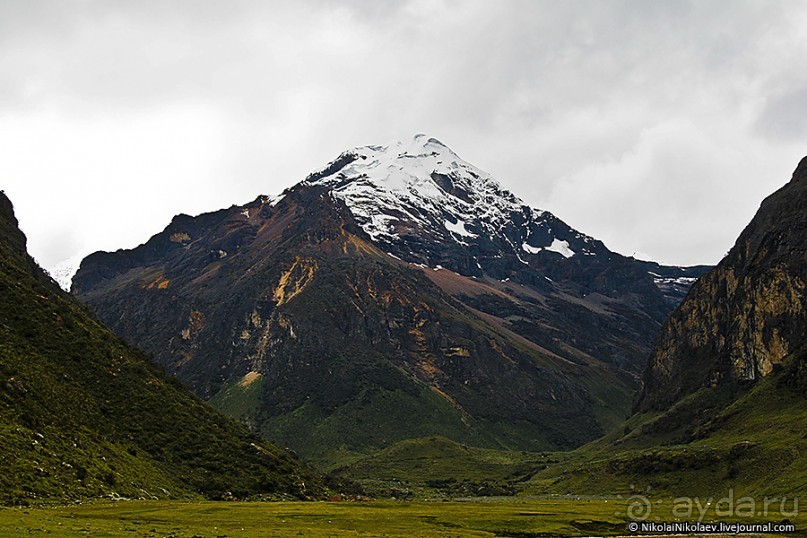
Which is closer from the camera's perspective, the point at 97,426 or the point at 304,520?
the point at 304,520

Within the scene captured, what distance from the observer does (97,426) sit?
117125 millimetres

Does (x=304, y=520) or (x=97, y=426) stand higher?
(x=97, y=426)

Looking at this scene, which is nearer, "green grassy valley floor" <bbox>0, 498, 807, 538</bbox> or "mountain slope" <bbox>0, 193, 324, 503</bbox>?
"green grassy valley floor" <bbox>0, 498, 807, 538</bbox>

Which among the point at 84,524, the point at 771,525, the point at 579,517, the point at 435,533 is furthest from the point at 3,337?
the point at 771,525

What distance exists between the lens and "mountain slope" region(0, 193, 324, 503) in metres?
91.8

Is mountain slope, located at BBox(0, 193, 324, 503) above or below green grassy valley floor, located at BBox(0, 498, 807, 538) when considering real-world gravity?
above

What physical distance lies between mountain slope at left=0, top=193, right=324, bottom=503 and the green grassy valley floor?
10088mm

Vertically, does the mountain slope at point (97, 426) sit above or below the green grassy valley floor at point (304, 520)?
above

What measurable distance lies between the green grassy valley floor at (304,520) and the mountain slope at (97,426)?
10.1 meters

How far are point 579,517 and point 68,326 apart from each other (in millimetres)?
99735

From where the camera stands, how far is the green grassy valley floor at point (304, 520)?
6150 centimetres

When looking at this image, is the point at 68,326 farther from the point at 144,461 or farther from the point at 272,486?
the point at 272,486

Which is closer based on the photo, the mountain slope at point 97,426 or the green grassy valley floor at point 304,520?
the green grassy valley floor at point 304,520

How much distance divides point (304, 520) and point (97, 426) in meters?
47.6
